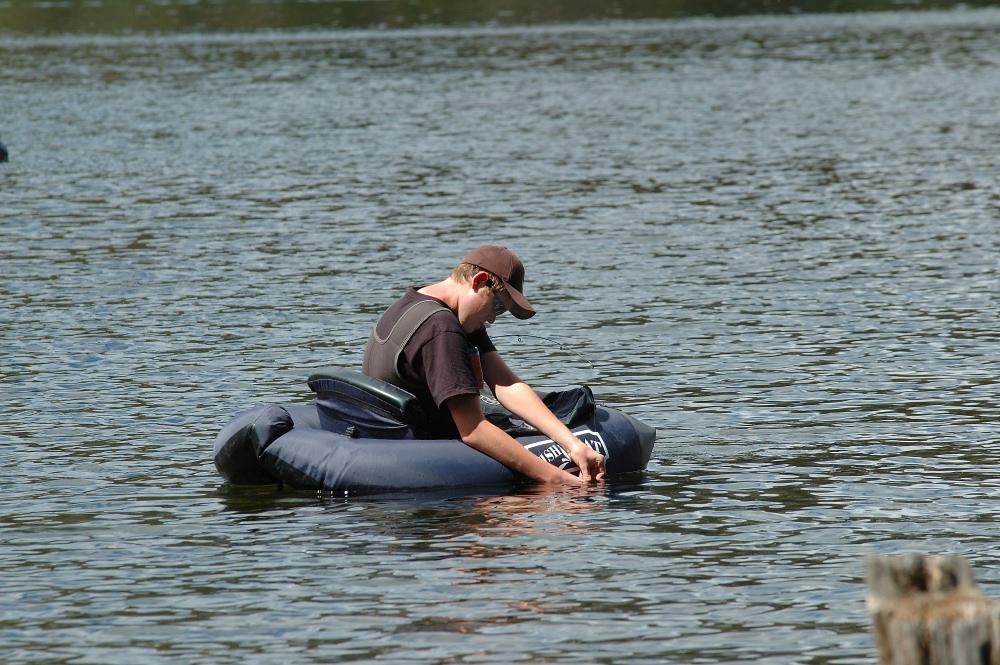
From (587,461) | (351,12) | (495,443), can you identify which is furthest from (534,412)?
(351,12)

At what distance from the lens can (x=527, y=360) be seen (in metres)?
14.6

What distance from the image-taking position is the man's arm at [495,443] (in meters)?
9.84

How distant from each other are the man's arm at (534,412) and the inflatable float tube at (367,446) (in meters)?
0.20

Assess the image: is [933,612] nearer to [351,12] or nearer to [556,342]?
[556,342]

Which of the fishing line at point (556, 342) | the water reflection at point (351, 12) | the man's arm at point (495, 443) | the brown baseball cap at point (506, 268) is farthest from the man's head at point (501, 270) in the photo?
the water reflection at point (351, 12)

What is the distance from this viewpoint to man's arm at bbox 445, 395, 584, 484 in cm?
984

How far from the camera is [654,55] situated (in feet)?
179

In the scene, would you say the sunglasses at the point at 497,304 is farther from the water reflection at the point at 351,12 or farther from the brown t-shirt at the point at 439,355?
the water reflection at the point at 351,12

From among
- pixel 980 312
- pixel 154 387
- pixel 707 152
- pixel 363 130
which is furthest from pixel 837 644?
pixel 363 130

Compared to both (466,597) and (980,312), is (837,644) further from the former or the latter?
(980,312)

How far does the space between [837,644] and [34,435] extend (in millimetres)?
6679

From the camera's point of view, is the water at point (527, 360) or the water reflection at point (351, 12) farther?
the water reflection at point (351, 12)

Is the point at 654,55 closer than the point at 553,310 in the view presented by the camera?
No

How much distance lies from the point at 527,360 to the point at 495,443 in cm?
465
